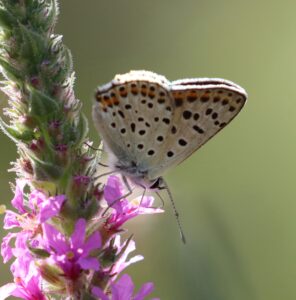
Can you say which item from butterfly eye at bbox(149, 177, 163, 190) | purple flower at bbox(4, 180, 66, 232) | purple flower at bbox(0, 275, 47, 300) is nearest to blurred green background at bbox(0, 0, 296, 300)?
butterfly eye at bbox(149, 177, 163, 190)

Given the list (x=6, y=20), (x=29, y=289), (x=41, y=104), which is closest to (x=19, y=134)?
(x=41, y=104)

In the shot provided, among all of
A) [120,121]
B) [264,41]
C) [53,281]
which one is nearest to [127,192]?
[120,121]

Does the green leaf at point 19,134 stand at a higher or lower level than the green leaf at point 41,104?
lower

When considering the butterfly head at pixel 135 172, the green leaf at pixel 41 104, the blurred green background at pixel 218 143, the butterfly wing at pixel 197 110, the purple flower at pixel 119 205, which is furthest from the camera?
the blurred green background at pixel 218 143

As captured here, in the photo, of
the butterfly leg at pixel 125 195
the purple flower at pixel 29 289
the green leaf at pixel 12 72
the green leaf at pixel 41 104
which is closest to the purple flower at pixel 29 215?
the purple flower at pixel 29 289

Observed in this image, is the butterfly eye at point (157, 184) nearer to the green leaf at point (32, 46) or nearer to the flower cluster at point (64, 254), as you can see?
the flower cluster at point (64, 254)

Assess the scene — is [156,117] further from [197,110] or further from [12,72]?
[12,72]

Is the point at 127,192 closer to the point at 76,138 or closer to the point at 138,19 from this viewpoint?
the point at 76,138

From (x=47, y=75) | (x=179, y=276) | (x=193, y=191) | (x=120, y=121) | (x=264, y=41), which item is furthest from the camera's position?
(x=264, y=41)

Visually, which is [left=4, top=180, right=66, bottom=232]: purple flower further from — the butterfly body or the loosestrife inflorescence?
the butterfly body
